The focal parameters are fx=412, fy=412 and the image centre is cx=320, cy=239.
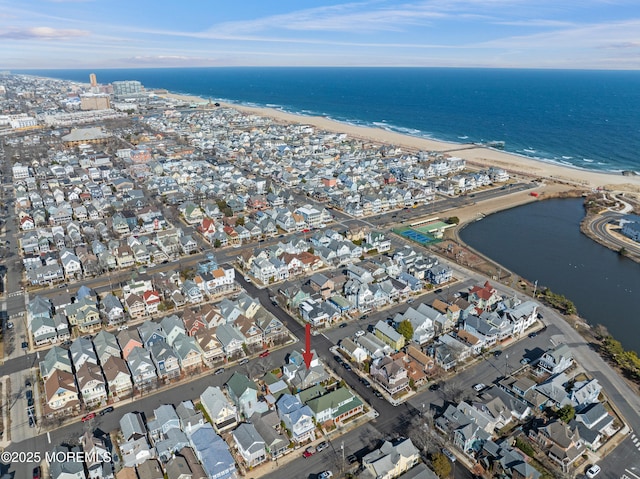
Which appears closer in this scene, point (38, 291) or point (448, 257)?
point (38, 291)

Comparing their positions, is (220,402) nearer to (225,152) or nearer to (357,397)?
(357,397)

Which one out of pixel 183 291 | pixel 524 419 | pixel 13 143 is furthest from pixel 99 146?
pixel 524 419

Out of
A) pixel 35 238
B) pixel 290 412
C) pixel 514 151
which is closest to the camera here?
pixel 290 412

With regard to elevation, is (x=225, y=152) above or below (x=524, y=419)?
above

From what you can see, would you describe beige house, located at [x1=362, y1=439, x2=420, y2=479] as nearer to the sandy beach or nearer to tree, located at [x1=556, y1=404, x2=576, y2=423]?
tree, located at [x1=556, y1=404, x2=576, y2=423]

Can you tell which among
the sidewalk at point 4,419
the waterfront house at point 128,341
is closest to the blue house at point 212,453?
the waterfront house at point 128,341

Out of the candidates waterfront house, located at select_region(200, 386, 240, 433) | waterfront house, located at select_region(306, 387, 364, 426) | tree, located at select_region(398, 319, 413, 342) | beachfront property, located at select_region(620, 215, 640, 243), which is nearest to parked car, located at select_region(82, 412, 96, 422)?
waterfront house, located at select_region(200, 386, 240, 433)

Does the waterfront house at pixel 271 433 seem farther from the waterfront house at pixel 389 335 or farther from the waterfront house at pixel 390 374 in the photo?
the waterfront house at pixel 389 335
